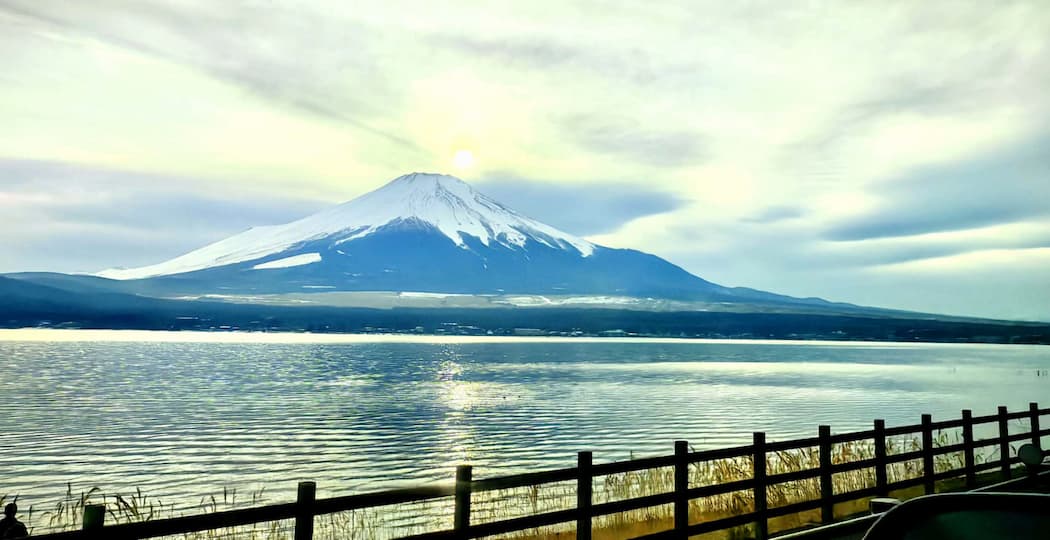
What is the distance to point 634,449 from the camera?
1486 inches

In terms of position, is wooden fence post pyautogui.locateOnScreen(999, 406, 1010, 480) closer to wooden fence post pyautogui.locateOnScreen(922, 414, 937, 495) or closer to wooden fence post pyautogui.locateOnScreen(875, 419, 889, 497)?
wooden fence post pyautogui.locateOnScreen(922, 414, 937, 495)

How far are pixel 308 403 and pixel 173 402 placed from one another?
10420mm

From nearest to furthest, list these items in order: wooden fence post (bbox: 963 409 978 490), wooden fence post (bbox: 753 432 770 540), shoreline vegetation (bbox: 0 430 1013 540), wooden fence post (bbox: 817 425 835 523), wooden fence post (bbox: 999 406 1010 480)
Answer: wooden fence post (bbox: 753 432 770 540), wooden fence post (bbox: 817 425 835 523), wooden fence post (bbox: 963 409 978 490), wooden fence post (bbox: 999 406 1010 480), shoreline vegetation (bbox: 0 430 1013 540)

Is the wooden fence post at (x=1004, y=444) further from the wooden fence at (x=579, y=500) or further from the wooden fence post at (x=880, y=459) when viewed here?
the wooden fence post at (x=880, y=459)

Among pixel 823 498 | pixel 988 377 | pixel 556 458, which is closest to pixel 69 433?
pixel 556 458

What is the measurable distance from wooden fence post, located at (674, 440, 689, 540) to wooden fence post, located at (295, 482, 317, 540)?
4.47 metres

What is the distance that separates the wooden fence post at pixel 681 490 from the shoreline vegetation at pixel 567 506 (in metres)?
3.14

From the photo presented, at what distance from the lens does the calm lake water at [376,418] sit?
32.7m

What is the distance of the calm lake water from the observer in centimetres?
3269

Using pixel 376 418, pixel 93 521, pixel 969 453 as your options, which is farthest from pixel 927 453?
pixel 376 418

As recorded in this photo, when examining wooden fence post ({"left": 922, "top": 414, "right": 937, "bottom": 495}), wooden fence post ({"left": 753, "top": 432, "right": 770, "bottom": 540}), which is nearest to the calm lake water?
wooden fence post ({"left": 922, "top": 414, "right": 937, "bottom": 495})

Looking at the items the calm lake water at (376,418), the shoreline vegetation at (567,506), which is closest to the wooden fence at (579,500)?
the shoreline vegetation at (567,506)

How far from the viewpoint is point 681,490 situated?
33.8 feet

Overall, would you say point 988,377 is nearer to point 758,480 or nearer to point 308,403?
point 308,403
